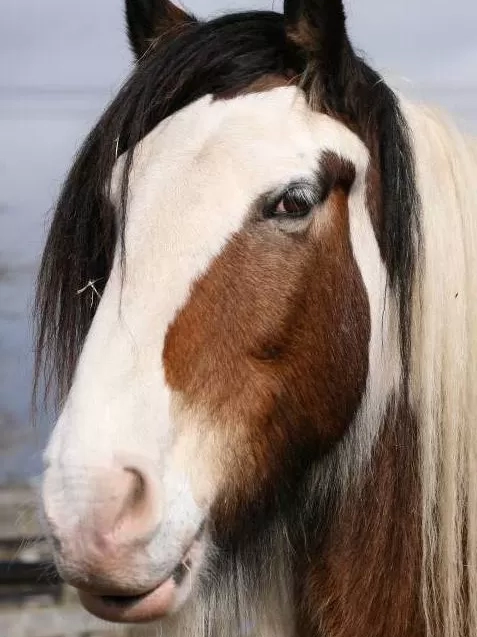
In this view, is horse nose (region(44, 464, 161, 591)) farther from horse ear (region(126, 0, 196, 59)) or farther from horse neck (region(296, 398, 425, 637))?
horse ear (region(126, 0, 196, 59))

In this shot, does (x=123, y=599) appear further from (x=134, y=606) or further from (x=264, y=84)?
(x=264, y=84)

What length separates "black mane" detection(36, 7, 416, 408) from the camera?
171 centimetres

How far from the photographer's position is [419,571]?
5.71ft

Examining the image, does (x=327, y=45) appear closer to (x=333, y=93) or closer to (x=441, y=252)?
(x=333, y=93)

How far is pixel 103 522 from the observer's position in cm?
133

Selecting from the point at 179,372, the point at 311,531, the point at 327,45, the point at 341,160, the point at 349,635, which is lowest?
the point at 349,635

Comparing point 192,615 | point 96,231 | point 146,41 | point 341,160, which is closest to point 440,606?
point 192,615

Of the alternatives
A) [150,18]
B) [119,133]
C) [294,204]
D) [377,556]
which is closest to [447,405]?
[377,556]

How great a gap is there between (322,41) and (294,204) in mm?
348

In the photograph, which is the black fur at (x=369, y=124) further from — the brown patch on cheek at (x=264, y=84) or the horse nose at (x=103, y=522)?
the horse nose at (x=103, y=522)

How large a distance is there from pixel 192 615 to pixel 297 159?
82 cm

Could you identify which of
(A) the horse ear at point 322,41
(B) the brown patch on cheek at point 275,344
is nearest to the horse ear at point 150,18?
(A) the horse ear at point 322,41

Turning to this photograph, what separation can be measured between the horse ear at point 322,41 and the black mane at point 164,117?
1 centimetres

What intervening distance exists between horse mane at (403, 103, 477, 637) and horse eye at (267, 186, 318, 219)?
25 cm
